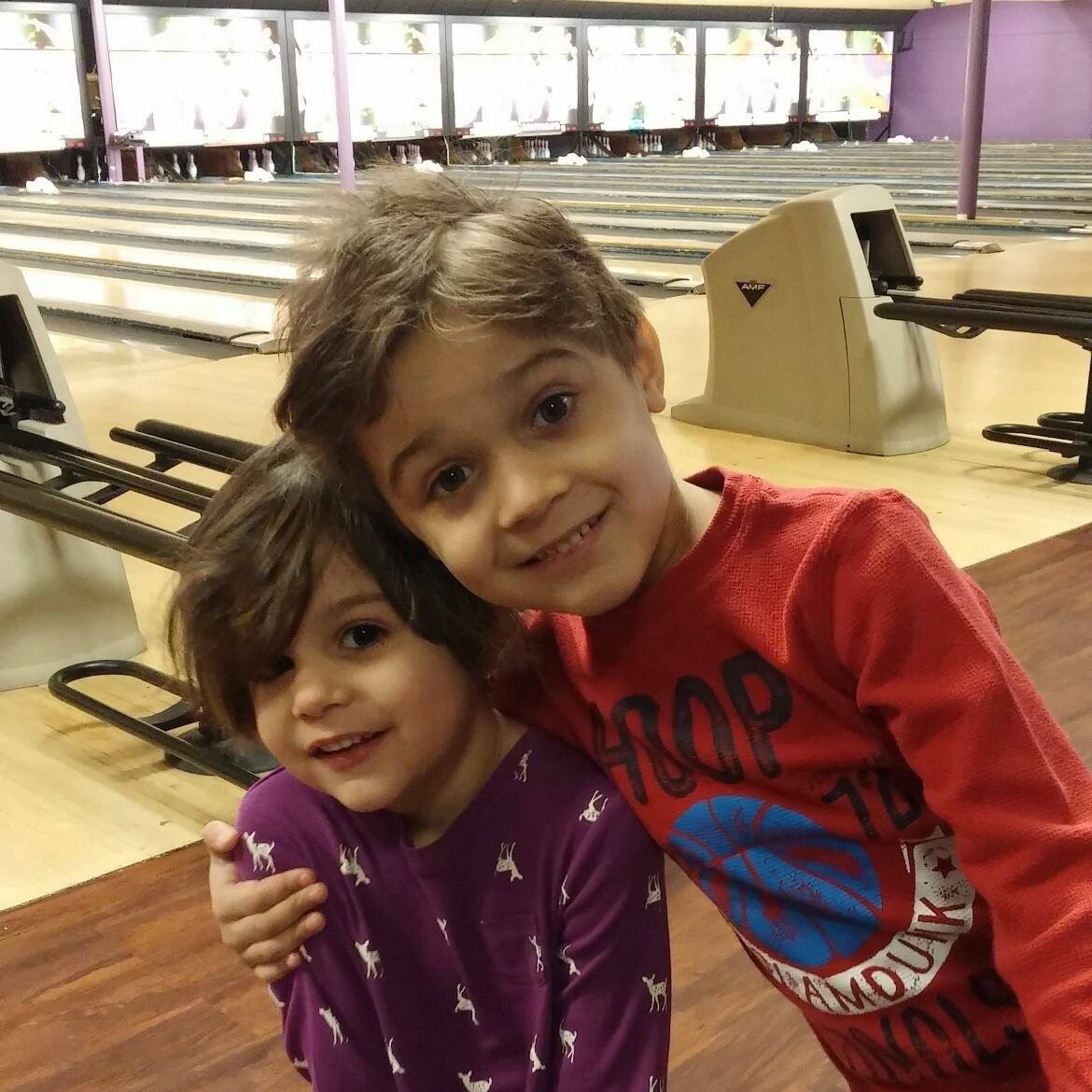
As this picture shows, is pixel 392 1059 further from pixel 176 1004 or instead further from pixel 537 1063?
pixel 176 1004

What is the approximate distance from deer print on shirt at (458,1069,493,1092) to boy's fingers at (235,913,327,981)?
140 mm

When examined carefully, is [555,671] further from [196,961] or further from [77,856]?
[77,856]

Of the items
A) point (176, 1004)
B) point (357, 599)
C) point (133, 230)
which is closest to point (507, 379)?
point (357, 599)

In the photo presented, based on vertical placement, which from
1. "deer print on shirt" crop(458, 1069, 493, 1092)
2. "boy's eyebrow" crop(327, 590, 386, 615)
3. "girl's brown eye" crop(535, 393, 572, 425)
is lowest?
"deer print on shirt" crop(458, 1069, 493, 1092)

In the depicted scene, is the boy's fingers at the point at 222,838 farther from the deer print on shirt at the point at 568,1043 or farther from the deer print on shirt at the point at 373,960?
the deer print on shirt at the point at 568,1043

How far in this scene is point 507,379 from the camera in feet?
2.36

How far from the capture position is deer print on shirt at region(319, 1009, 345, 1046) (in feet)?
2.90

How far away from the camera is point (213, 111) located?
40.9ft

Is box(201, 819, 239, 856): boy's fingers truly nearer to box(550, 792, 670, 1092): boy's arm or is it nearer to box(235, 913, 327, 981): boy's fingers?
box(235, 913, 327, 981): boy's fingers

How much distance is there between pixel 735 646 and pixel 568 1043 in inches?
10.9

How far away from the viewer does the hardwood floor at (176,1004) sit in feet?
3.76

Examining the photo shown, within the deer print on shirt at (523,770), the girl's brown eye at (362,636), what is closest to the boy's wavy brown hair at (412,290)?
the girl's brown eye at (362,636)

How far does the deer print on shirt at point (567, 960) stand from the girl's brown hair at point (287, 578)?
0.57ft

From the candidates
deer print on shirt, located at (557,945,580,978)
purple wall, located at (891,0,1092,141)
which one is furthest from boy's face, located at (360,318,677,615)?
purple wall, located at (891,0,1092,141)
